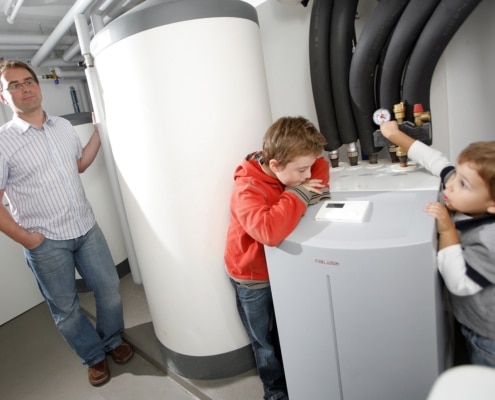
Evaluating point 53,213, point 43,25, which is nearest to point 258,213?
point 53,213

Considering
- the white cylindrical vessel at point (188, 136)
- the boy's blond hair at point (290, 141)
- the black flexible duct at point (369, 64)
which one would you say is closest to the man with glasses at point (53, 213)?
the white cylindrical vessel at point (188, 136)

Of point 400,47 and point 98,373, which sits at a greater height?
point 400,47

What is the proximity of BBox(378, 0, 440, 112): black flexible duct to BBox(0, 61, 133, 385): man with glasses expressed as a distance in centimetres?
125

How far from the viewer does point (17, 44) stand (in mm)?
2188

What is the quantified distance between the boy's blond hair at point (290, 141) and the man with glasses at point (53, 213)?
0.90 meters

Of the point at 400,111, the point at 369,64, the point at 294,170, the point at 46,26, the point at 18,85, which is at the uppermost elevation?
the point at 46,26

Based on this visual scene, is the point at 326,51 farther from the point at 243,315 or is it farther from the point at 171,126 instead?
the point at 243,315

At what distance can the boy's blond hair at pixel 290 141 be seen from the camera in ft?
3.07

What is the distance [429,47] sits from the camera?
1.08 metres

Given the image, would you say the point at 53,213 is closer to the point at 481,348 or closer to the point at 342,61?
the point at 342,61

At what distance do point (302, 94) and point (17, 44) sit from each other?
6.09 feet

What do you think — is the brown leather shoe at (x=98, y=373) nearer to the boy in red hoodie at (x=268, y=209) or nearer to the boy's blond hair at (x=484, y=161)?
the boy in red hoodie at (x=268, y=209)

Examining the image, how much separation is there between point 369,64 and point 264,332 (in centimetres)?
98

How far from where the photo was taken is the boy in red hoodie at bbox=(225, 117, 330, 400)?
91 cm
